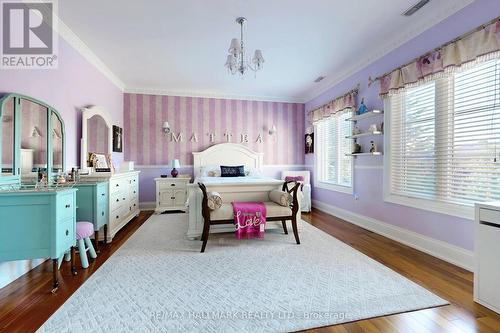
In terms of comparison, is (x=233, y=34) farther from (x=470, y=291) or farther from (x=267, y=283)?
(x=470, y=291)

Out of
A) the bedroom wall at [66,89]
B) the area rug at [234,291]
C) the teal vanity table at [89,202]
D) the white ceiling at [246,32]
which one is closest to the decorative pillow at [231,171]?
the white ceiling at [246,32]

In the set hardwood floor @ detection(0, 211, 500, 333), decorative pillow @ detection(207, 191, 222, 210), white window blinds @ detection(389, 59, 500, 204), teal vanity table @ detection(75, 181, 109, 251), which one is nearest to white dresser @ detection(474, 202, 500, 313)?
hardwood floor @ detection(0, 211, 500, 333)

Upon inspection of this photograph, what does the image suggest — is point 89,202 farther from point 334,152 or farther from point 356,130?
point 334,152

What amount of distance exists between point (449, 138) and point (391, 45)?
1.58 metres

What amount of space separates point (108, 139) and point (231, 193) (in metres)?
2.61

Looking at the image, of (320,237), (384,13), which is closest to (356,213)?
(320,237)

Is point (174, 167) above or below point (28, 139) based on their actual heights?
below

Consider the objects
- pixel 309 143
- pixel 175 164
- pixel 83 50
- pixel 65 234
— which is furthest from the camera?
pixel 309 143

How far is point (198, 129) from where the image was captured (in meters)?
5.81

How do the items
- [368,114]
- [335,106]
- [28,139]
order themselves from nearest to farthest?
[28,139] < [368,114] < [335,106]

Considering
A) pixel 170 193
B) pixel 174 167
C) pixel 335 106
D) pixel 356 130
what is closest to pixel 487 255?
pixel 356 130

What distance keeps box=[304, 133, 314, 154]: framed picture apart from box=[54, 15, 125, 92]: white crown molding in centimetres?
445

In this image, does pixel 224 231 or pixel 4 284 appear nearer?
pixel 4 284

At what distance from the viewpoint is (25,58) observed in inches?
98.3
